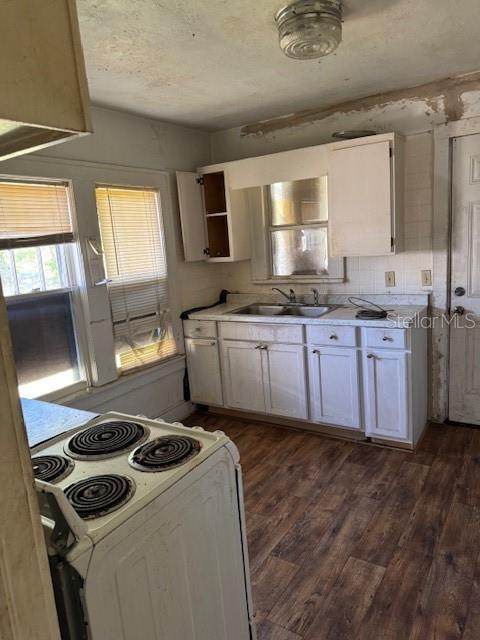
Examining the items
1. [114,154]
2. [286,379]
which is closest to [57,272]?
[114,154]

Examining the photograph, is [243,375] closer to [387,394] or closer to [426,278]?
[387,394]

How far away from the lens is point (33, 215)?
8.69ft

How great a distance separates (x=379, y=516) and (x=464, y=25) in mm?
2518

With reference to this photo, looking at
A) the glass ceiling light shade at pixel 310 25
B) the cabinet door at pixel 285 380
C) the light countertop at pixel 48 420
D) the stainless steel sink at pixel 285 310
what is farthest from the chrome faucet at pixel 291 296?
the light countertop at pixel 48 420

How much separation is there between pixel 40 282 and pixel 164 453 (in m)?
1.83

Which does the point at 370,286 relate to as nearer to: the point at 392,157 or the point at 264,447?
the point at 392,157

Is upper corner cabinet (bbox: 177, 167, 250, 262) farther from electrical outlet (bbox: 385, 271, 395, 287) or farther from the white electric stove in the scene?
the white electric stove

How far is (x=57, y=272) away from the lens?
287 centimetres

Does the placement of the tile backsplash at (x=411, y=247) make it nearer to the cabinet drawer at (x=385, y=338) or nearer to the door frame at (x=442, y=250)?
the door frame at (x=442, y=250)

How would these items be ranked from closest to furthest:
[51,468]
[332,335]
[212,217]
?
1. [51,468]
2. [332,335]
3. [212,217]

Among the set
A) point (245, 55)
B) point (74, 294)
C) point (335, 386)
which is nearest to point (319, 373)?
point (335, 386)

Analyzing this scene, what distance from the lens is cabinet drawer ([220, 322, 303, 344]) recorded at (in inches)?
131

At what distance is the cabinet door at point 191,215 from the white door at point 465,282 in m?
1.96

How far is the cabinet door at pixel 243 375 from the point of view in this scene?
3562 mm
